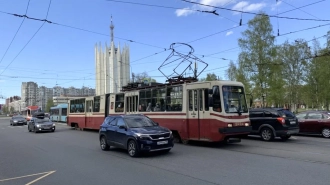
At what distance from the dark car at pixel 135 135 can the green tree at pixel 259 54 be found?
30.4 metres

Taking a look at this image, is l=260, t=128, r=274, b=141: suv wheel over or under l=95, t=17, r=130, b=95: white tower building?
under

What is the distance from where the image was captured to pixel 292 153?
36.1 ft

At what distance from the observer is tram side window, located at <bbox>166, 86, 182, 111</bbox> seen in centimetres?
1497

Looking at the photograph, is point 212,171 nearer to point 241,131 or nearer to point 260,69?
point 241,131

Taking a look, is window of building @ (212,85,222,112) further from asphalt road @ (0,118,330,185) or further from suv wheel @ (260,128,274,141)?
suv wheel @ (260,128,274,141)

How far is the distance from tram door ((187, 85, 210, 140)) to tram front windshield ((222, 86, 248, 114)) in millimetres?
862

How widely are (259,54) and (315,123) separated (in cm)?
2420

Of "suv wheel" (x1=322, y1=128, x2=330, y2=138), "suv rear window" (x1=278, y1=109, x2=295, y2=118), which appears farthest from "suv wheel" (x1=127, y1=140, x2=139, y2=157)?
"suv wheel" (x1=322, y1=128, x2=330, y2=138)

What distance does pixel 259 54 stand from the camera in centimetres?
3984

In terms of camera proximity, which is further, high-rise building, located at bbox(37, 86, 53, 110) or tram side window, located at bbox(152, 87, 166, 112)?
high-rise building, located at bbox(37, 86, 53, 110)

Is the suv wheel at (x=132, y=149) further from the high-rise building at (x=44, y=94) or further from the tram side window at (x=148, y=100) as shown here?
the high-rise building at (x=44, y=94)

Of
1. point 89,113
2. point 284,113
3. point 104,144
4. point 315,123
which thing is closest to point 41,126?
point 89,113

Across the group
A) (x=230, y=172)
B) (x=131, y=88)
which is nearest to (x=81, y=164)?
(x=230, y=172)

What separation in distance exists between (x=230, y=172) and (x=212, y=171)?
491 mm
